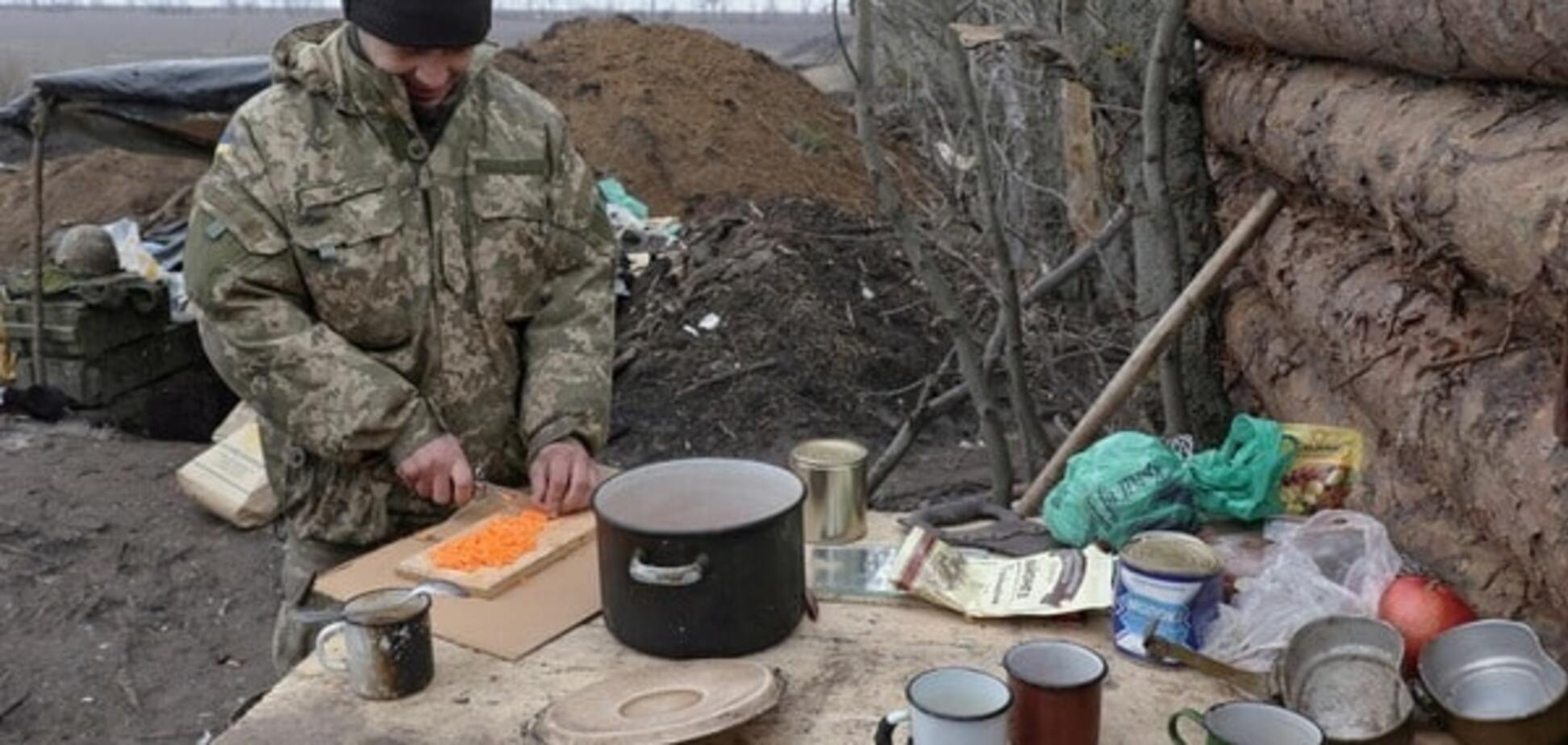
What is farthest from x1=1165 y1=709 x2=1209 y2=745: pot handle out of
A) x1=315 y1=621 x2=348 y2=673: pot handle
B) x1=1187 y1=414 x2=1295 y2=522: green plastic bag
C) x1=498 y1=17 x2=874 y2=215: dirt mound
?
x1=498 y1=17 x2=874 y2=215: dirt mound

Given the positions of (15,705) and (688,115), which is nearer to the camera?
(15,705)

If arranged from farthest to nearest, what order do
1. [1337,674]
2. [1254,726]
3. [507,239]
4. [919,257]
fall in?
1. [919,257]
2. [507,239]
3. [1337,674]
4. [1254,726]

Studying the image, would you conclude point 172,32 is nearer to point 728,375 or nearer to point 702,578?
point 728,375

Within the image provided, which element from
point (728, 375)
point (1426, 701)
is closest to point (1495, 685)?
point (1426, 701)

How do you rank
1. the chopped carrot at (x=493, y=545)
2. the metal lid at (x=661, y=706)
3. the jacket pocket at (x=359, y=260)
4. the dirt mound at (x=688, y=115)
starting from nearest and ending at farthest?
1. the metal lid at (x=661, y=706)
2. the chopped carrot at (x=493, y=545)
3. the jacket pocket at (x=359, y=260)
4. the dirt mound at (x=688, y=115)

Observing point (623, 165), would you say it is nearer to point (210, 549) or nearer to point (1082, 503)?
point (210, 549)

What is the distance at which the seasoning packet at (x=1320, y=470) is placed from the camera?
2.65 m

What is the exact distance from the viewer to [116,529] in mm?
6758

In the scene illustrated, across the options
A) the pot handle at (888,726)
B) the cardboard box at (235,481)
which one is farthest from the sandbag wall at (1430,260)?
the cardboard box at (235,481)

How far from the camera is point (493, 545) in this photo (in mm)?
2482

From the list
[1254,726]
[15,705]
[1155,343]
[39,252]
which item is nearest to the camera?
[1254,726]

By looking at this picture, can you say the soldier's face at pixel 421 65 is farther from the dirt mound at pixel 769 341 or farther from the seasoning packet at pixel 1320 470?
the dirt mound at pixel 769 341

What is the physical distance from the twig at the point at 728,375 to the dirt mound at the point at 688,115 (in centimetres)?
366

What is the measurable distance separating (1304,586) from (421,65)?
73.2 inches
